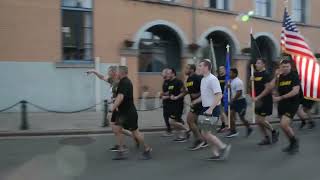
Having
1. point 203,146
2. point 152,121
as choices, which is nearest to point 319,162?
point 203,146

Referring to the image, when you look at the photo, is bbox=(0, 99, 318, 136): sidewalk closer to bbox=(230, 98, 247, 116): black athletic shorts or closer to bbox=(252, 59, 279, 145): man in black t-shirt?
bbox=(230, 98, 247, 116): black athletic shorts

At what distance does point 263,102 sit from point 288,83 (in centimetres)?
111

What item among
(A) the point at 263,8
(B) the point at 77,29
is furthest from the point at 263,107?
(A) the point at 263,8

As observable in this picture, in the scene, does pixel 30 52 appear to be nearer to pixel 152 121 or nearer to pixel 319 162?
pixel 152 121

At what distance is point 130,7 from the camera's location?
694 inches

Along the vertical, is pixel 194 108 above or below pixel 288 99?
below

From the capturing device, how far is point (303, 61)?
11.9m

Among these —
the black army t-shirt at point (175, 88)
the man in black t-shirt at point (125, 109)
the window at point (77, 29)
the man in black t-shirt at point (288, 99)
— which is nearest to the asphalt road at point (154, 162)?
the man in black t-shirt at point (125, 109)

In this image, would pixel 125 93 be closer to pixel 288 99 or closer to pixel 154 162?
pixel 154 162

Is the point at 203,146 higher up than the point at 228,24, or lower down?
lower down

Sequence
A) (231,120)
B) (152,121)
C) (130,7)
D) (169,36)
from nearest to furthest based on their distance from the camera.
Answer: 1. (231,120)
2. (152,121)
3. (130,7)
4. (169,36)

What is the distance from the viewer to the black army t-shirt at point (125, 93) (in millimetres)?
8602

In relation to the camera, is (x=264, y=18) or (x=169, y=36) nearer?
(x=169, y=36)

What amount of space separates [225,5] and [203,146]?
1252 cm
